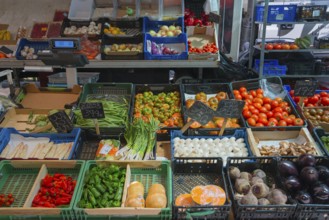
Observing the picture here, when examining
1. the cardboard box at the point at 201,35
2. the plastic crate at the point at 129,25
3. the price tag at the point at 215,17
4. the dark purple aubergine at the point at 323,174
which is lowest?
the dark purple aubergine at the point at 323,174

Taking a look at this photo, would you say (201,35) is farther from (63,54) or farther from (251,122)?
(63,54)

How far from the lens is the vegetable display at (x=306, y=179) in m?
2.21

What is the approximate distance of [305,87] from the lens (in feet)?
10.8

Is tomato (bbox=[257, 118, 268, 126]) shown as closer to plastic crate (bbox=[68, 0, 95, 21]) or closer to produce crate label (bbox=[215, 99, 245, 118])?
produce crate label (bbox=[215, 99, 245, 118])

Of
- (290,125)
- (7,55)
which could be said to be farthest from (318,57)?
(7,55)

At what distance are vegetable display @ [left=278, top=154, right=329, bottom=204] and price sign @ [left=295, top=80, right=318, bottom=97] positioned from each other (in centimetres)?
100

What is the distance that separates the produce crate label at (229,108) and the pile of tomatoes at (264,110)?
56cm

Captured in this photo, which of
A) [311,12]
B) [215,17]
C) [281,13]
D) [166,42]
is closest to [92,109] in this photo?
[166,42]

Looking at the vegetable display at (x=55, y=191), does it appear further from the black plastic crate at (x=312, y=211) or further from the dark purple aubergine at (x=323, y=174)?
the dark purple aubergine at (x=323, y=174)

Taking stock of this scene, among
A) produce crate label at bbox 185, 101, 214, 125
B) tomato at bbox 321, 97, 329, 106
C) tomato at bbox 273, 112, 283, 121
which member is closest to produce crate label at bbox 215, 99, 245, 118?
produce crate label at bbox 185, 101, 214, 125

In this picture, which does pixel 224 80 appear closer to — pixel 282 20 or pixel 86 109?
pixel 282 20

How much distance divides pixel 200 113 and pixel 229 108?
0.25 m

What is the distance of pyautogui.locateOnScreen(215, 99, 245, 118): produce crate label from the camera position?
110 inches

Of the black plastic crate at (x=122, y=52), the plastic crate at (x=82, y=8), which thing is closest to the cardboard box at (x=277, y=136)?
the black plastic crate at (x=122, y=52)
